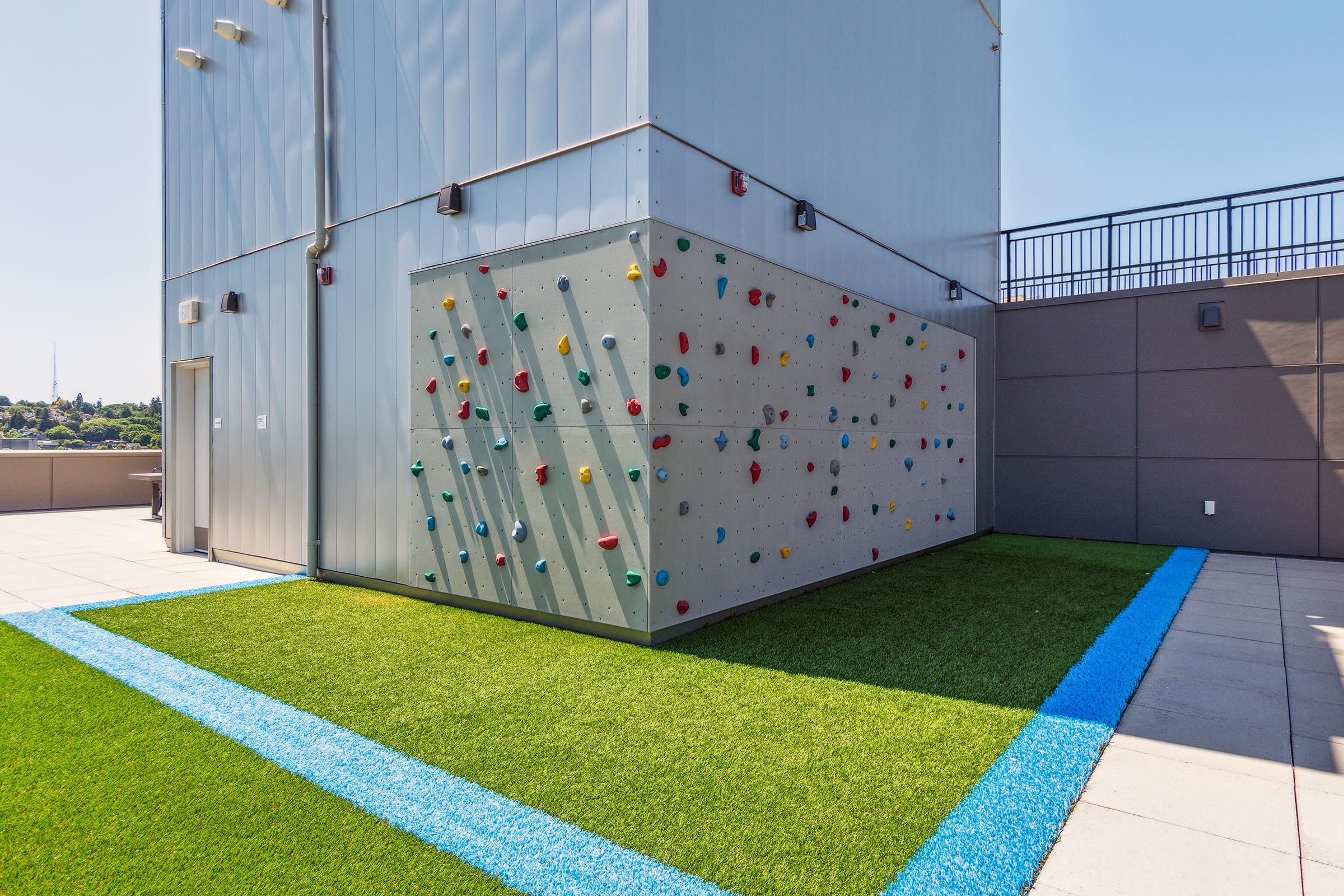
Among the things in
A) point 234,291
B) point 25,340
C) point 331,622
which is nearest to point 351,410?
point 331,622

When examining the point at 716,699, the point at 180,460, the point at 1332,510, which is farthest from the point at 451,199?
the point at 1332,510

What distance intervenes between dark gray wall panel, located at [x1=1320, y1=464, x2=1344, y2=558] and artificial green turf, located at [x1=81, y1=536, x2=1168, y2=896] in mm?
3594

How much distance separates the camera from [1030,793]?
2.25 meters

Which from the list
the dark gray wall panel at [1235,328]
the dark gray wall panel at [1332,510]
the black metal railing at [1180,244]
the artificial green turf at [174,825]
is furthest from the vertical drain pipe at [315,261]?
the dark gray wall panel at [1332,510]

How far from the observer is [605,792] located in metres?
2.24

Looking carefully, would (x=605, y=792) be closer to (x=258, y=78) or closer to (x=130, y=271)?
(x=258, y=78)

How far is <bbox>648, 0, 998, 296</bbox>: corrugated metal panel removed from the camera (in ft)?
13.7

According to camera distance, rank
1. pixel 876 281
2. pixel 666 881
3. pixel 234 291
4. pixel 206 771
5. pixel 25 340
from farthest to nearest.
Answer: pixel 25 340 < pixel 234 291 < pixel 876 281 < pixel 206 771 < pixel 666 881

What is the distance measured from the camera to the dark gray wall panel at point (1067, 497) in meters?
8.27

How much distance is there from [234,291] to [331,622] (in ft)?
13.4

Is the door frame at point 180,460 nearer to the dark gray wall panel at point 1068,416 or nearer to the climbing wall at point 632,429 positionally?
the climbing wall at point 632,429

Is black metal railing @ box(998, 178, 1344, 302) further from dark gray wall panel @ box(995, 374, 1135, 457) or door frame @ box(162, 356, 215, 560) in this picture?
door frame @ box(162, 356, 215, 560)

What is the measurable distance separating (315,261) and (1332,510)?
33.3ft

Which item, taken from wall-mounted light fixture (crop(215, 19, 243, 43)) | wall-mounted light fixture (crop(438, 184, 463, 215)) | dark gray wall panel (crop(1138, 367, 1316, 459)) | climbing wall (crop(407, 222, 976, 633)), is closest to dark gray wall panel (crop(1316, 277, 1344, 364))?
dark gray wall panel (crop(1138, 367, 1316, 459))
